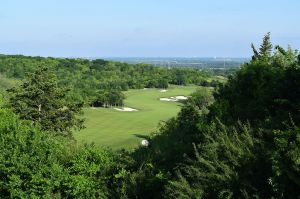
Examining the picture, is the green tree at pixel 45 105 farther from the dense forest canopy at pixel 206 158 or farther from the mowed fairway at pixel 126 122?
the dense forest canopy at pixel 206 158

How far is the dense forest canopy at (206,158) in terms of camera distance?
49.8 ft

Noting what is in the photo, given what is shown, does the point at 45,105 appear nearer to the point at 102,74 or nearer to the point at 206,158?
the point at 206,158

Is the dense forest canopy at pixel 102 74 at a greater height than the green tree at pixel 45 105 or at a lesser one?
lesser

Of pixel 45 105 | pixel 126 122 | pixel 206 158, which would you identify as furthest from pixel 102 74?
pixel 206 158

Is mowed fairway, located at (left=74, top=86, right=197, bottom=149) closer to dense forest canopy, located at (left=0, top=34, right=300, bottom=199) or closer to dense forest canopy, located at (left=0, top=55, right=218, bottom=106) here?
dense forest canopy, located at (left=0, top=55, right=218, bottom=106)

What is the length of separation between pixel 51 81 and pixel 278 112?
1210 inches

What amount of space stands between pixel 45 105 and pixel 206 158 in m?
30.2

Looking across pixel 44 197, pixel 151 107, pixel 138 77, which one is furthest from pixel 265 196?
pixel 138 77

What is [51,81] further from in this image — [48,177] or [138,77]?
[138,77]

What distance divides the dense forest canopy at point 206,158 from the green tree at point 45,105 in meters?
16.9

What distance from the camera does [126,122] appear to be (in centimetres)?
8012

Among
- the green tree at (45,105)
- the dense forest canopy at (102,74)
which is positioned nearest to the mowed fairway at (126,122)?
the green tree at (45,105)

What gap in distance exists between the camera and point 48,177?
66.2 ft

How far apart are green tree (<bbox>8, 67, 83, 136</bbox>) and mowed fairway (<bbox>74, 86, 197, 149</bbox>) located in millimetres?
5077
